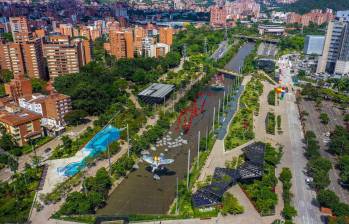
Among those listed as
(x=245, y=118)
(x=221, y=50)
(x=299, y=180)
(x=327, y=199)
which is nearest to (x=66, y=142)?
(x=245, y=118)

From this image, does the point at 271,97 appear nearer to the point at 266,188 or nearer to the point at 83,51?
the point at 266,188

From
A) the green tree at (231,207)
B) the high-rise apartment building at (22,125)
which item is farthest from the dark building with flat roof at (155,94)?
the green tree at (231,207)

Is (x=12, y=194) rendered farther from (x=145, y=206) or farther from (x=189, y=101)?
(x=189, y=101)

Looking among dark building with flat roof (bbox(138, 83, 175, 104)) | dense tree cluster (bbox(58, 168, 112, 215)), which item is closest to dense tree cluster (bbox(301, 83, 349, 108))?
dark building with flat roof (bbox(138, 83, 175, 104))

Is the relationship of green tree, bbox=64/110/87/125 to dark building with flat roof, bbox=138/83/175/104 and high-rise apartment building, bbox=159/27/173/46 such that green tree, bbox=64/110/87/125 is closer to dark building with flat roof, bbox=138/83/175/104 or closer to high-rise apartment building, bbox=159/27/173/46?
dark building with flat roof, bbox=138/83/175/104

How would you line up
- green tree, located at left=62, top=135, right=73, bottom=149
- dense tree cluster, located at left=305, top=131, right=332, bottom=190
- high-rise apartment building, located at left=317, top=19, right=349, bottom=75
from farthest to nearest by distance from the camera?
high-rise apartment building, located at left=317, top=19, right=349, bottom=75, green tree, located at left=62, top=135, right=73, bottom=149, dense tree cluster, located at left=305, top=131, right=332, bottom=190

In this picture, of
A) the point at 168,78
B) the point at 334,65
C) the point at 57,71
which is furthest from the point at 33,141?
the point at 334,65
